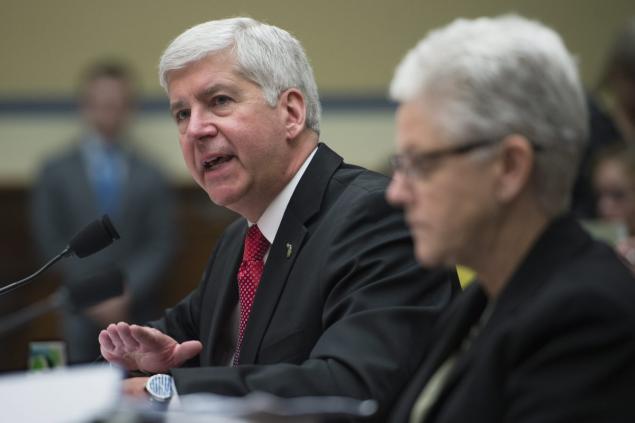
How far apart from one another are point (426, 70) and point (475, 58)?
0.09 m

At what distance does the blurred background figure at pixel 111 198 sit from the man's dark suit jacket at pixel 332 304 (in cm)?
279

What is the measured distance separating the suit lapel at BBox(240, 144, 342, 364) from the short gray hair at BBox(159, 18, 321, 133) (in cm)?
19

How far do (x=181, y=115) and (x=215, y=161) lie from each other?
0.15 meters

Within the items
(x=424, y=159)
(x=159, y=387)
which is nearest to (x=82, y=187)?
(x=159, y=387)

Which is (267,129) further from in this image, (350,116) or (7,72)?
(7,72)

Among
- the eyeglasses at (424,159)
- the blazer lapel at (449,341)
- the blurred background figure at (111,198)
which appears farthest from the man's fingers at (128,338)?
the blurred background figure at (111,198)

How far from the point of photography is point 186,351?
2557 millimetres

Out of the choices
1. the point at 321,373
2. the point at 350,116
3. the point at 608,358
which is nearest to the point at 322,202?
the point at 321,373

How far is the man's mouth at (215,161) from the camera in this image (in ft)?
8.60

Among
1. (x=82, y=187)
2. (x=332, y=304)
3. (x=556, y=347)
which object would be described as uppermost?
(x=556, y=347)

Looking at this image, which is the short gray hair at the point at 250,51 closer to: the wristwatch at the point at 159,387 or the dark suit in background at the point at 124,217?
the wristwatch at the point at 159,387

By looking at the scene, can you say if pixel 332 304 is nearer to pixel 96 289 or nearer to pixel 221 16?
pixel 96 289

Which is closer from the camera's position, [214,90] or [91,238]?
[91,238]

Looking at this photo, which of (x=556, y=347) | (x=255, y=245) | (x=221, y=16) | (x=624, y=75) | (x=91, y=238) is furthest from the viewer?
(x=221, y=16)
